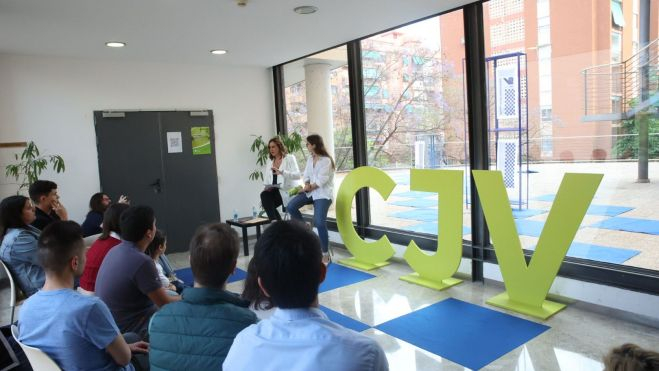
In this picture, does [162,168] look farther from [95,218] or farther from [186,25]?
[186,25]

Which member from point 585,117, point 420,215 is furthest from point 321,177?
point 585,117

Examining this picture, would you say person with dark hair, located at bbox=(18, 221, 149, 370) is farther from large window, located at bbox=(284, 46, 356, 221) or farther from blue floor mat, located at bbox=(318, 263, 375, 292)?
large window, located at bbox=(284, 46, 356, 221)

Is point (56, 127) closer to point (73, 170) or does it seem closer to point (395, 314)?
point (73, 170)

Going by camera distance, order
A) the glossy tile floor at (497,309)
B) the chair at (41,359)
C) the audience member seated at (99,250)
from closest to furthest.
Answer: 1. the chair at (41,359)
2. the audience member seated at (99,250)
3. the glossy tile floor at (497,309)

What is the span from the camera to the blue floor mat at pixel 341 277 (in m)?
4.57

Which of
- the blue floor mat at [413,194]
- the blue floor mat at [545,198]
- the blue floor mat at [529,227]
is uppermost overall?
the blue floor mat at [545,198]

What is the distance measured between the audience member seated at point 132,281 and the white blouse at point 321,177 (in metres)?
2.98

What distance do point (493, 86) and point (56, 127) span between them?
503 cm

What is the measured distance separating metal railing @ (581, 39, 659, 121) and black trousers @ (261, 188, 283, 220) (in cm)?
374

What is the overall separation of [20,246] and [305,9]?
2901mm

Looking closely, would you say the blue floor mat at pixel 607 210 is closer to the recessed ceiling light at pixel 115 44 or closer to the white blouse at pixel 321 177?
the white blouse at pixel 321 177

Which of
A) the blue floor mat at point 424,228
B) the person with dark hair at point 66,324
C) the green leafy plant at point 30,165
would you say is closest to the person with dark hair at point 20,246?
the person with dark hair at point 66,324

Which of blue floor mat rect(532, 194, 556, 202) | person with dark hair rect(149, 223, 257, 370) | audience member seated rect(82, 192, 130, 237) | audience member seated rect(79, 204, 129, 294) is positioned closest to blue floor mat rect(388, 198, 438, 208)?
blue floor mat rect(532, 194, 556, 202)

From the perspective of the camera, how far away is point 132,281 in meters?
2.29
